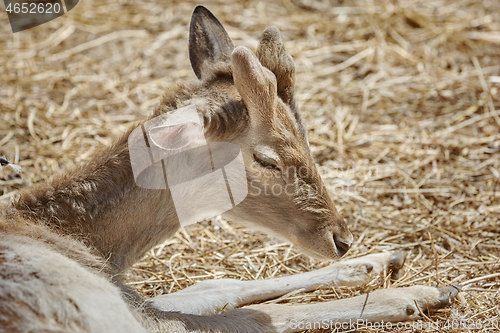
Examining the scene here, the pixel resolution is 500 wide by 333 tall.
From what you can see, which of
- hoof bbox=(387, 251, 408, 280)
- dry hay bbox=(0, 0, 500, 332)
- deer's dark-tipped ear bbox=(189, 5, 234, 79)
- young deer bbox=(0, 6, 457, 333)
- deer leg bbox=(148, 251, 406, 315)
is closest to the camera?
young deer bbox=(0, 6, 457, 333)

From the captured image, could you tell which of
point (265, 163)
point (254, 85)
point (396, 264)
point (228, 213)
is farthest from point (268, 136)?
point (396, 264)

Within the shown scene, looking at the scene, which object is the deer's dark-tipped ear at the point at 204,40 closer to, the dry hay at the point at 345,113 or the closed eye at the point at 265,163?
the closed eye at the point at 265,163

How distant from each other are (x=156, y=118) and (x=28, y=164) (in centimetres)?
286

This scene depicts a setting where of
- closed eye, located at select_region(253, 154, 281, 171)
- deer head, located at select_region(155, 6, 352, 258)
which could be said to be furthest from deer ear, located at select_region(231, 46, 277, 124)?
closed eye, located at select_region(253, 154, 281, 171)

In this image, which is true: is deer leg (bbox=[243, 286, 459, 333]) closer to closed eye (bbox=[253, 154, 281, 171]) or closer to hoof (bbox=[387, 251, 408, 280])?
hoof (bbox=[387, 251, 408, 280])

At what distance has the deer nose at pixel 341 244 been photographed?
13.9ft

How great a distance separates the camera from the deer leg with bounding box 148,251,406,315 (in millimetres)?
4305

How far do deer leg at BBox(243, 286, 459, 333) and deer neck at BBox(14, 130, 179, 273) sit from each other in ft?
3.01

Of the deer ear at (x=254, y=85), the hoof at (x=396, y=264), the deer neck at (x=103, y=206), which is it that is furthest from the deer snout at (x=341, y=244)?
the deer neck at (x=103, y=206)

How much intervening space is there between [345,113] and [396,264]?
10.1 feet

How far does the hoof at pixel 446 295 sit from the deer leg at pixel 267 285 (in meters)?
0.48

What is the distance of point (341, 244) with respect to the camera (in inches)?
167

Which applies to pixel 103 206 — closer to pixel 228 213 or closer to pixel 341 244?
pixel 228 213

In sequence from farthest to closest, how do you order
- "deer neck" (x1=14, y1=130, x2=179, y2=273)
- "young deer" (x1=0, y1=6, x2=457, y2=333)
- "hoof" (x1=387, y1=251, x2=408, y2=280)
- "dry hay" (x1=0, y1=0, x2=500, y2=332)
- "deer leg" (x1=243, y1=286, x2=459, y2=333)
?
"dry hay" (x1=0, y1=0, x2=500, y2=332), "hoof" (x1=387, y1=251, x2=408, y2=280), "deer leg" (x1=243, y1=286, x2=459, y2=333), "deer neck" (x1=14, y1=130, x2=179, y2=273), "young deer" (x1=0, y1=6, x2=457, y2=333)
